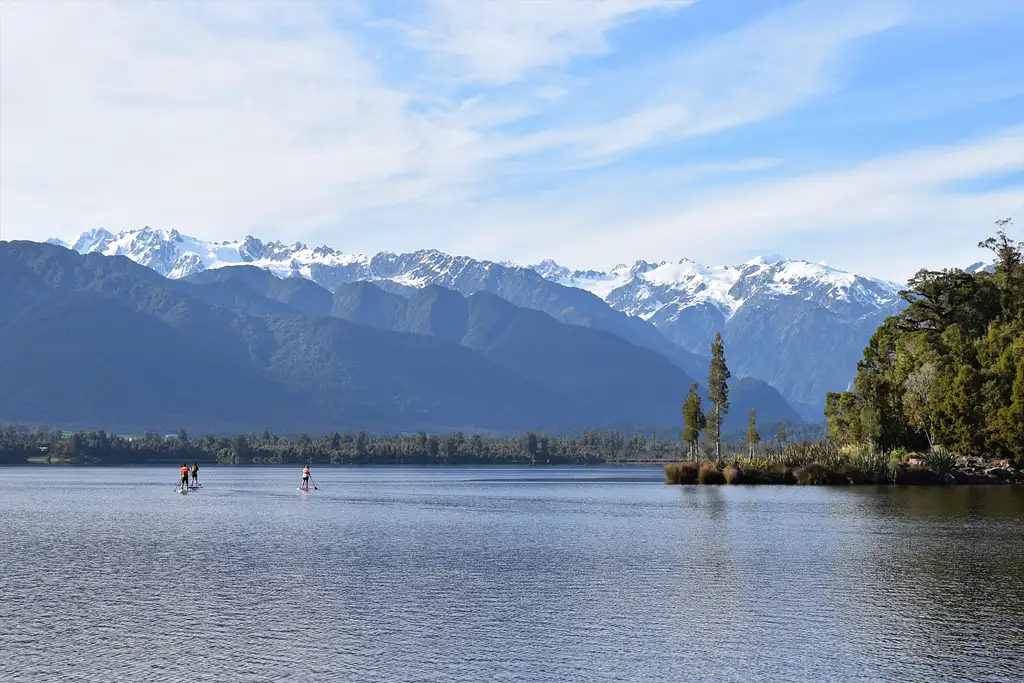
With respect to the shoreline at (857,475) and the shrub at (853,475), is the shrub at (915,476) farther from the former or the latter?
the shrub at (853,475)

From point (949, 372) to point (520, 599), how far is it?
109094mm

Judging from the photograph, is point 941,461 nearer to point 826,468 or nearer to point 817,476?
point 826,468

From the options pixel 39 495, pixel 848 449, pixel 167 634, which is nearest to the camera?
pixel 167 634

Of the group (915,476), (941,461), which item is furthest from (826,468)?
(941,461)

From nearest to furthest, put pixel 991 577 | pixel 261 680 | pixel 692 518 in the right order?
pixel 261 680
pixel 991 577
pixel 692 518

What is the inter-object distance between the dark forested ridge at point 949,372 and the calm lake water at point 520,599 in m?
50.1

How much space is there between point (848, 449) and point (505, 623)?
410 ft

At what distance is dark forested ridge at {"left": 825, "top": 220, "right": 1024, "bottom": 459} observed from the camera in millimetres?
135625

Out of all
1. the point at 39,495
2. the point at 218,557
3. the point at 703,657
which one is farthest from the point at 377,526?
the point at 39,495

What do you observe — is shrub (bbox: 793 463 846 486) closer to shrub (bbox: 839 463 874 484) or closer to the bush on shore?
the bush on shore

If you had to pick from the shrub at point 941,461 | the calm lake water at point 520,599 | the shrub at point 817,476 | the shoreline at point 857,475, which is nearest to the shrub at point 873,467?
the shoreline at point 857,475

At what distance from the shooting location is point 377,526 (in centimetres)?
8444

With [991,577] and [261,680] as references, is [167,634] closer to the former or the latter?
[261,680]

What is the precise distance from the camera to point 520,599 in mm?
47531
